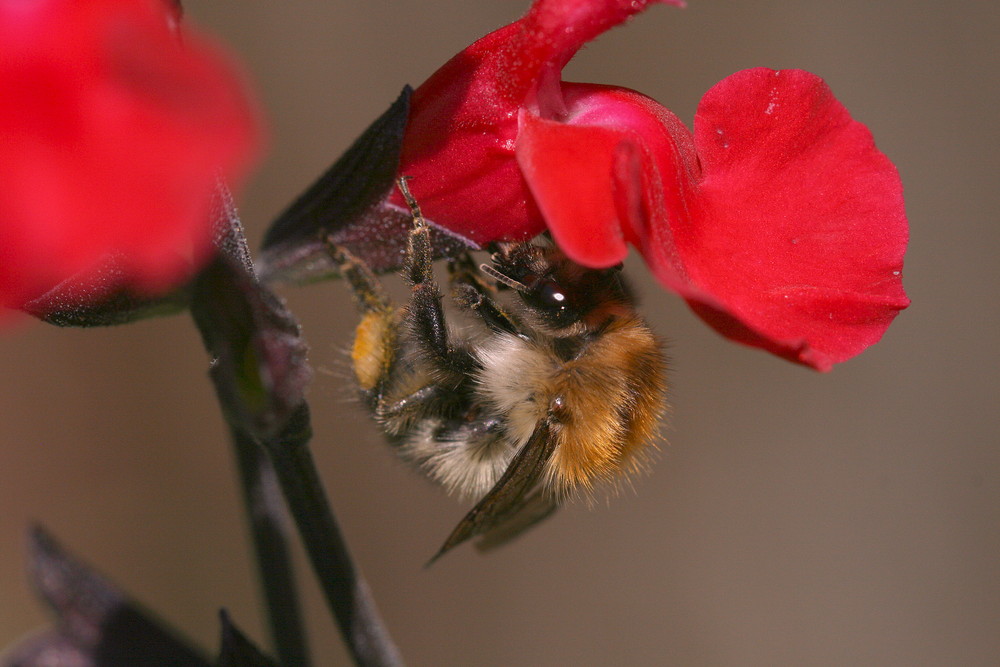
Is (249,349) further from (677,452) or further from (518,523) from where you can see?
(677,452)

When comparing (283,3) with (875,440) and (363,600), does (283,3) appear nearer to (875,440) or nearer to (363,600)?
(875,440)

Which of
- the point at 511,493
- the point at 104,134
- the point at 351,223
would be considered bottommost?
the point at 511,493

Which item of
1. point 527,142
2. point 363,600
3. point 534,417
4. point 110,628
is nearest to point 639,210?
point 527,142

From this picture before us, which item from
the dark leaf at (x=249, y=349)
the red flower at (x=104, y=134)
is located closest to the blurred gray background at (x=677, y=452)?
the dark leaf at (x=249, y=349)

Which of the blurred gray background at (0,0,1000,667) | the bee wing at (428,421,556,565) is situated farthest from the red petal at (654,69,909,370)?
the blurred gray background at (0,0,1000,667)

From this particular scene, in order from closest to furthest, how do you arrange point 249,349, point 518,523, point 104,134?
point 104,134 < point 249,349 < point 518,523

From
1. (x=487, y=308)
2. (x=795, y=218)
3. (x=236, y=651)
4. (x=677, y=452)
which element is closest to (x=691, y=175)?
(x=795, y=218)

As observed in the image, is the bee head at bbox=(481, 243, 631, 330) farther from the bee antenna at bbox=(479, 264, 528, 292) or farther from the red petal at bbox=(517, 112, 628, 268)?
the red petal at bbox=(517, 112, 628, 268)
